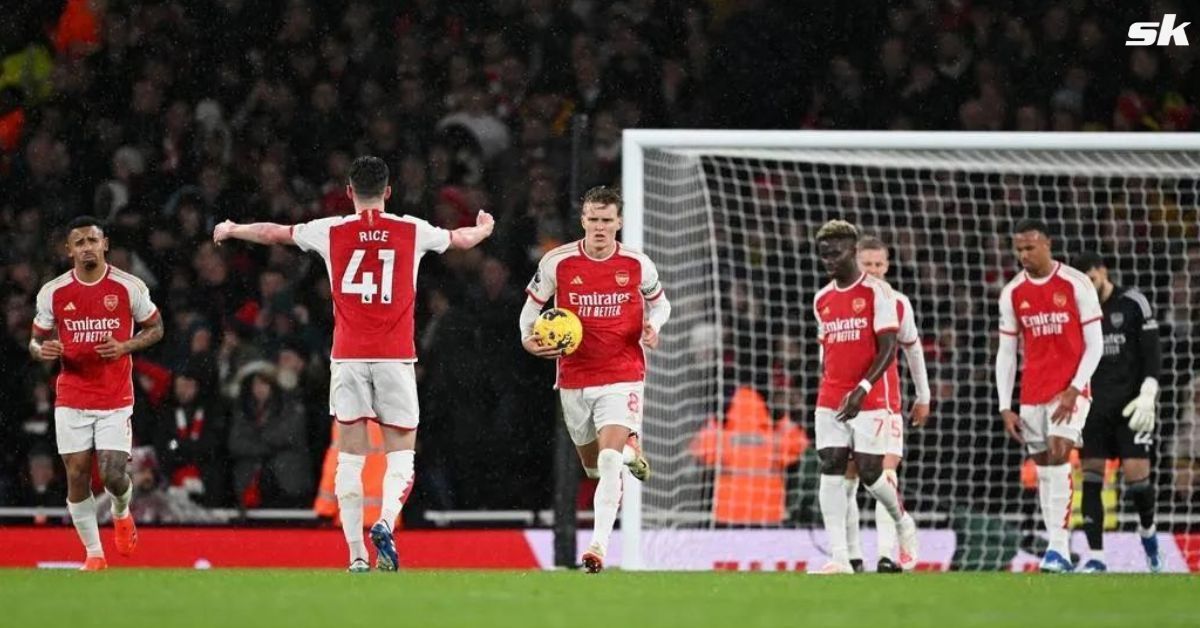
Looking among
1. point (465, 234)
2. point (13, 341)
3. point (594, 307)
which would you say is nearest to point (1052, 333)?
point (594, 307)

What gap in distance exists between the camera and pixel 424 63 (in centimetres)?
1719

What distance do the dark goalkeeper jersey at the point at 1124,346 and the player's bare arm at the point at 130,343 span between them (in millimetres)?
5727

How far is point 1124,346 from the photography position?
41.6 feet

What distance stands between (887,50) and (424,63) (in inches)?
152

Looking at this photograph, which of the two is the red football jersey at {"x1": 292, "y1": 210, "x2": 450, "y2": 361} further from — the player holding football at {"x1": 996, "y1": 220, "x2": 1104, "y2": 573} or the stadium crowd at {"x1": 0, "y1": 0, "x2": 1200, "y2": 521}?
the stadium crowd at {"x1": 0, "y1": 0, "x2": 1200, "y2": 521}

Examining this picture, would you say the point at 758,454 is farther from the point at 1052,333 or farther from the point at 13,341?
the point at 13,341

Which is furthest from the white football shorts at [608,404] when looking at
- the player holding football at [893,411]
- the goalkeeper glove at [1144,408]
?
the goalkeeper glove at [1144,408]

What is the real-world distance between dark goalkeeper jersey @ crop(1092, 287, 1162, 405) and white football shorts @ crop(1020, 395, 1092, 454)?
880mm

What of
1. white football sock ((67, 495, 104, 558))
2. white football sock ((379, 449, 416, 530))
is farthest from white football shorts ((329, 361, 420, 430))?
white football sock ((67, 495, 104, 558))

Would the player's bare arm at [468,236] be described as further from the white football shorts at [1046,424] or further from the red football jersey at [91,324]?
the white football shorts at [1046,424]

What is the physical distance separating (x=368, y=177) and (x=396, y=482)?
5.03 ft

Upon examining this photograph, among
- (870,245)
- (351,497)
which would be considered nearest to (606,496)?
(351,497)

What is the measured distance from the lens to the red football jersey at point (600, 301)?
10.5m

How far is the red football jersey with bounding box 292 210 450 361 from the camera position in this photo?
1023 centimetres
